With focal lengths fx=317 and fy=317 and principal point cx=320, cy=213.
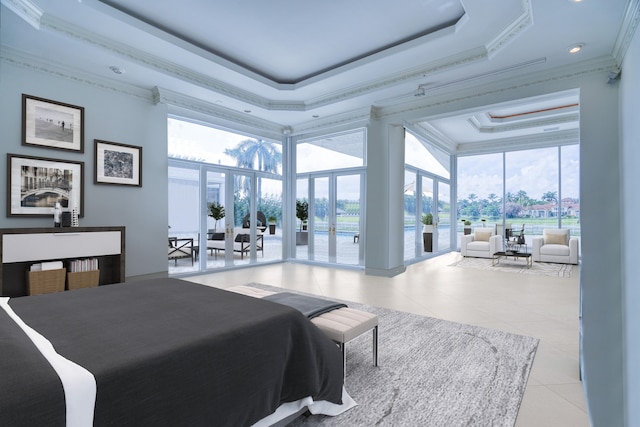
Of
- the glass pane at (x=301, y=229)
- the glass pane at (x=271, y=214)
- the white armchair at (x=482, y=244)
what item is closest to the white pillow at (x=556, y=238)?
the white armchair at (x=482, y=244)

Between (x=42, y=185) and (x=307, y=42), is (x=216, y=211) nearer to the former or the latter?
(x=42, y=185)

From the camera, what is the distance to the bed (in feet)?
3.46

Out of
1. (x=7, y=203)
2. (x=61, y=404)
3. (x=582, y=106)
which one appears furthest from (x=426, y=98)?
(x=7, y=203)

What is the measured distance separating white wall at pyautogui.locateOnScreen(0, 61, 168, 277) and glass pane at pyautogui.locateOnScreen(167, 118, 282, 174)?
0.58 m

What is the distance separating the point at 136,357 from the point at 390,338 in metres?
2.46

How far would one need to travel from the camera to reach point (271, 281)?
5777mm

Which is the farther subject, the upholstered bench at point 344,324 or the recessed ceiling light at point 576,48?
the recessed ceiling light at point 576,48

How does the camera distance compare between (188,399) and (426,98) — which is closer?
(188,399)

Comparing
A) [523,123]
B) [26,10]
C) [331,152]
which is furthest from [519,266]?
[26,10]

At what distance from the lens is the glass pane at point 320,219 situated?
7.57m

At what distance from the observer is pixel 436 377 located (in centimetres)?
240

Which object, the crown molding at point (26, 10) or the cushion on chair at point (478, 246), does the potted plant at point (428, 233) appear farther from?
the crown molding at point (26, 10)

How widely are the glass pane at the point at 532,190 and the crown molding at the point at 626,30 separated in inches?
251

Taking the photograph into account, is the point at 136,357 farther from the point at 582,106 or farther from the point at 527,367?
the point at 582,106
